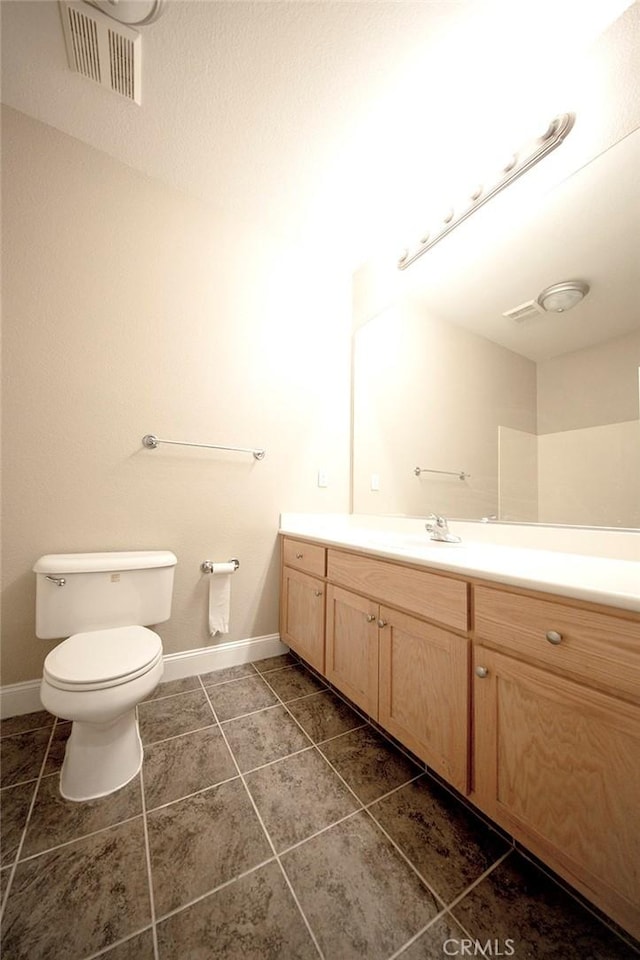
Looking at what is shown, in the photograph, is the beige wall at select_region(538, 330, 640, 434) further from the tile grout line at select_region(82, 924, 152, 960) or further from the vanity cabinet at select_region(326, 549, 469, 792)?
the tile grout line at select_region(82, 924, 152, 960)

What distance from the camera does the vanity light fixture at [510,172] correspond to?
1163 millimetres

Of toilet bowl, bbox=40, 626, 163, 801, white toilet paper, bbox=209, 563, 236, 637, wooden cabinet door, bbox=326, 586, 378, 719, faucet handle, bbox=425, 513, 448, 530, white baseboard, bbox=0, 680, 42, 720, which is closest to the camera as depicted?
toilet bowl, bbox=40, 626, 163, 801

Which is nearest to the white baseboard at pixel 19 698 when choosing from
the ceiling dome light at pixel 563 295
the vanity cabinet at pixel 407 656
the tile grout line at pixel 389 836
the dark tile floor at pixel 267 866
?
the dark tile floor at pixel 267 866

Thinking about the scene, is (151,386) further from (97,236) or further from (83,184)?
(83,184)

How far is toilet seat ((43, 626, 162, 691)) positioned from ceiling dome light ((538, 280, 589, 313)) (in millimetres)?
1856

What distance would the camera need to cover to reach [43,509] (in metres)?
1.41

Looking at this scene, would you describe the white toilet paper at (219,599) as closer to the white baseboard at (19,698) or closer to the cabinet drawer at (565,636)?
the white baseboard at (19,698)

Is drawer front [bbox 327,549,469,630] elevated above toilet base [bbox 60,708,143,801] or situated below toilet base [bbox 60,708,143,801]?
above

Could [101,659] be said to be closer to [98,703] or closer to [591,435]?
[98,703]

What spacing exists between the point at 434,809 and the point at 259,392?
1.85m

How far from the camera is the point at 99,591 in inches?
52.8

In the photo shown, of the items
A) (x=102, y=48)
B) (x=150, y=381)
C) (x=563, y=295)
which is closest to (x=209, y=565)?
(x=150, y=381)

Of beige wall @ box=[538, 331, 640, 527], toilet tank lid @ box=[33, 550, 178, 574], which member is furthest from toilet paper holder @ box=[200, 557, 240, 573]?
beige wall @ box=[538, 331, 640, 527]

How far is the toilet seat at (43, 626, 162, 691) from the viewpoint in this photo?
0.98 metres
